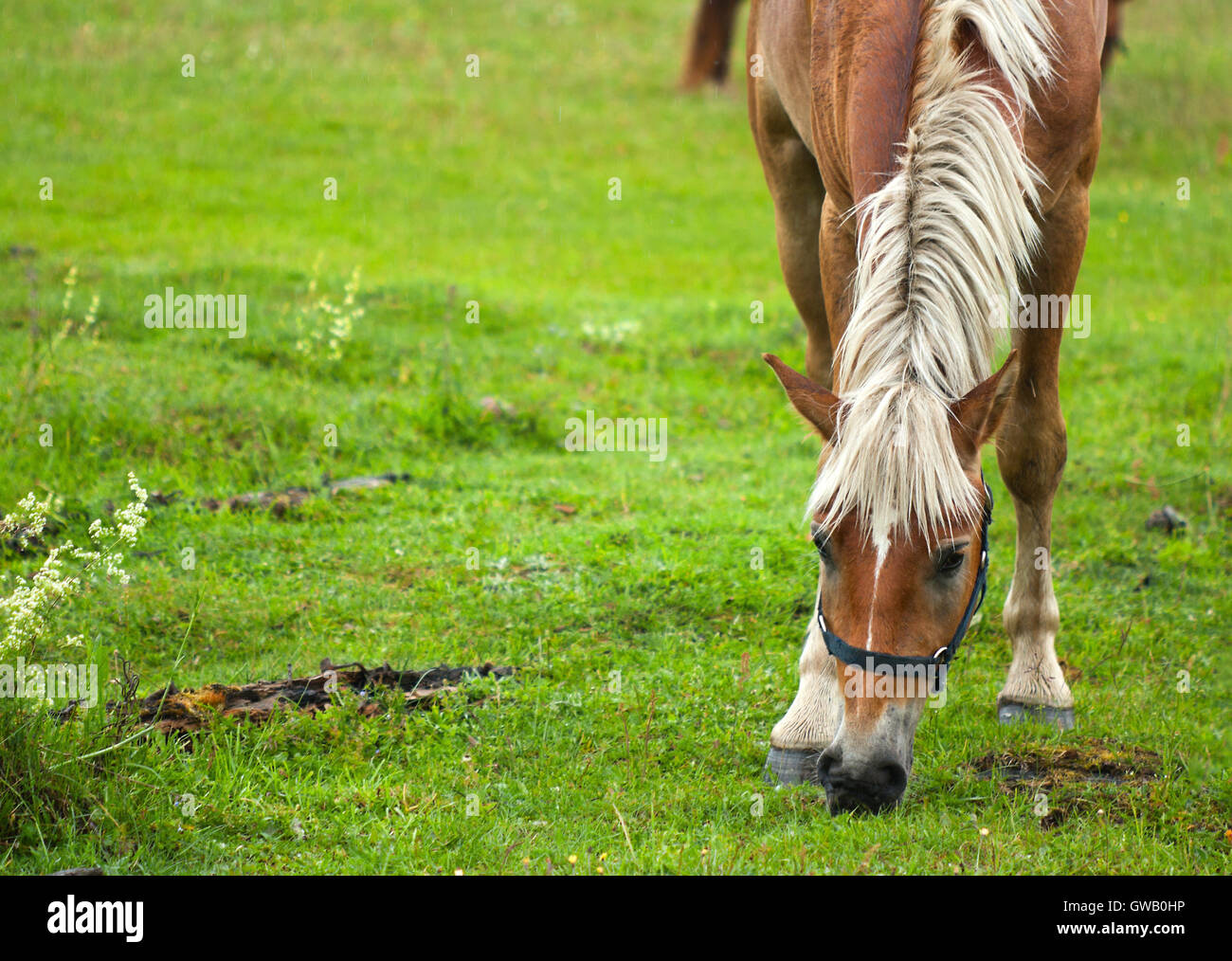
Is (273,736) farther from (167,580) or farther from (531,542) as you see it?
(531,542)

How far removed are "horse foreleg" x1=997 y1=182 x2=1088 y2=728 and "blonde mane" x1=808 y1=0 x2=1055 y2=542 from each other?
1.76 ft

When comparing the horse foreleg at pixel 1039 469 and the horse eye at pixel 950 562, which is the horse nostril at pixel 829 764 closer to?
the horse eye at pixel 950 562

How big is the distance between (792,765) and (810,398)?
4.73 ft

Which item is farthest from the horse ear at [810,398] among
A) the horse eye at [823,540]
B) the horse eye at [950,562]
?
the horse eye at [950,562]

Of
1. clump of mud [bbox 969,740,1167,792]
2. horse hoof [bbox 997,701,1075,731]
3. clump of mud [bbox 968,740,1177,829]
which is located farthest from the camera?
horse hoof [bbox 997,701,1075,731]

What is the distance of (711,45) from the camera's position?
20266mm

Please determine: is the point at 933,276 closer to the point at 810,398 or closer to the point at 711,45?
the point at 810,398

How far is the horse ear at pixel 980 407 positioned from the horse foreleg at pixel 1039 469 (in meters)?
1.03

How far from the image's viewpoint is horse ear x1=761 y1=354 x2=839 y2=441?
10.7 feet

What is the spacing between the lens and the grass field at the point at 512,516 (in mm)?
3477

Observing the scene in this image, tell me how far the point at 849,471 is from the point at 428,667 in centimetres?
235

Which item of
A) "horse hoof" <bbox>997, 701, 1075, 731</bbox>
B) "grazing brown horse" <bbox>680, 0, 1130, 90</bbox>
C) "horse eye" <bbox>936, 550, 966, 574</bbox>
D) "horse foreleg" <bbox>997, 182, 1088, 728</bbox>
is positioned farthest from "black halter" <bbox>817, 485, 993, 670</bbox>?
"grazing brown horse" <bbox>680, 0, 1130, 90</bbox>

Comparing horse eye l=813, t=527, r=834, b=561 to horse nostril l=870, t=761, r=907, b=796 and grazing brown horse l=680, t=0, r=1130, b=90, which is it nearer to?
horse nostril l=870, t=761, r=907, b=796

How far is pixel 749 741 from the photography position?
13.7 ft
